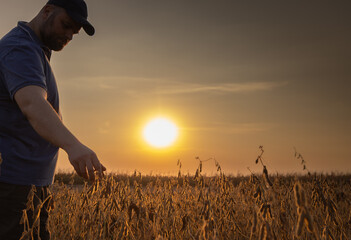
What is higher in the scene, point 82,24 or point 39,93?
point 82,24

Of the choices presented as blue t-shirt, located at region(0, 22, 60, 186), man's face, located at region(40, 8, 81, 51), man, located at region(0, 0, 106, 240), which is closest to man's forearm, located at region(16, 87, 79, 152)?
man, located at region(0, 0, 106, 240)

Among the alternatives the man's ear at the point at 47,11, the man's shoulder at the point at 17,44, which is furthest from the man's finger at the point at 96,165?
the man's ear at the point at 47,11

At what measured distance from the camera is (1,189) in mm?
2232

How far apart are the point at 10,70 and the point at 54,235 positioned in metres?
1.78

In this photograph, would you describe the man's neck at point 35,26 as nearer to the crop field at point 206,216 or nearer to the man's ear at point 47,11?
the man's ear at point 47,11

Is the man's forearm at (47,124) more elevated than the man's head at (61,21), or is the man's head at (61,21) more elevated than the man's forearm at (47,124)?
the man's head at (61,21)

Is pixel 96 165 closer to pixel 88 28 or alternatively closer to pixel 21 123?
pixel 21 123

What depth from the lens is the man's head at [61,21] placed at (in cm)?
235

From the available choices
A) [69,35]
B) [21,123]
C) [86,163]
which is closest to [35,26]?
[69,35]

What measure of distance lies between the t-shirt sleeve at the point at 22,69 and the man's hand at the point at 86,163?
507 mm

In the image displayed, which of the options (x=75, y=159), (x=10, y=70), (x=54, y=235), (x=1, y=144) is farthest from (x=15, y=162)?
(x=54, y=235)

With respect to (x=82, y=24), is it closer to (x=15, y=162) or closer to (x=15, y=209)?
(x=15, y=162)

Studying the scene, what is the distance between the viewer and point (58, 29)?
7.91 ft

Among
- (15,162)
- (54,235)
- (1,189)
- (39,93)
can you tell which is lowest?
(54,235)
